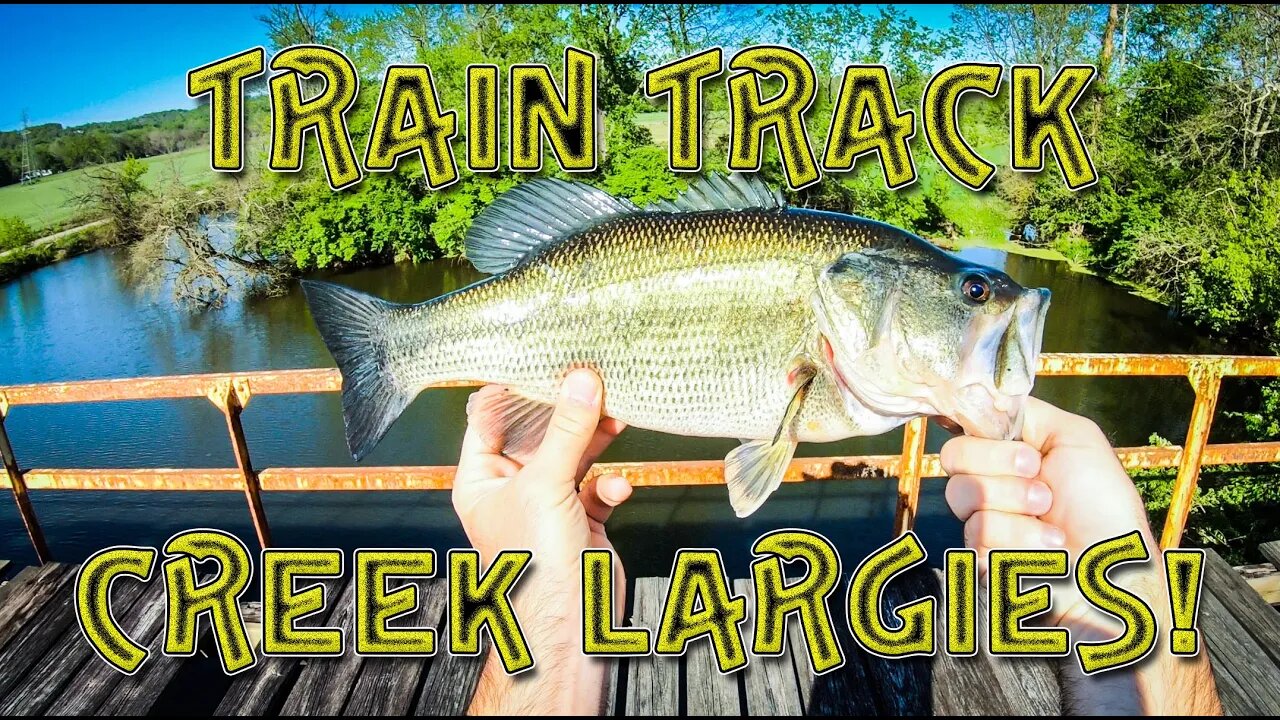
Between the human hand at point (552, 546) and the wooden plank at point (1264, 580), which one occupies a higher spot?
the human hand at point (552, 546)

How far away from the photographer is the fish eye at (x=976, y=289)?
1.71 m

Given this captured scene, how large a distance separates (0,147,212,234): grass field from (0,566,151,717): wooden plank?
19606mm

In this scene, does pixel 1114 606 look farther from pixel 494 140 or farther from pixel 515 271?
pixel 494 140

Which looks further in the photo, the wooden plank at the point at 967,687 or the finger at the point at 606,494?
the wooden plank at the point at 967,687

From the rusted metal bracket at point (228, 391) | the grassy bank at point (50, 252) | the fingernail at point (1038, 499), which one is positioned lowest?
the grassy bank at point (50, 252)

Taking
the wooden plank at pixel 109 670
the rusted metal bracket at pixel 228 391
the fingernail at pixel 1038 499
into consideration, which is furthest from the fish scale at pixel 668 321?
the wooden plank at pixel 109 670

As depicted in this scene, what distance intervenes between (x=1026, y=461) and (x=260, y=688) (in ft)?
8.97

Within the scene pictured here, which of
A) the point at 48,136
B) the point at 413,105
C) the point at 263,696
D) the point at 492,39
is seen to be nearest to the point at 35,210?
the point at 48,136

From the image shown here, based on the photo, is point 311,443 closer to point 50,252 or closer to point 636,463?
point 636,463

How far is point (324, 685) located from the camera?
2.69 m

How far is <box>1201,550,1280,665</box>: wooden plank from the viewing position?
297cm

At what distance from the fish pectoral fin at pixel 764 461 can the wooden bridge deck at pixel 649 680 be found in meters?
1.07

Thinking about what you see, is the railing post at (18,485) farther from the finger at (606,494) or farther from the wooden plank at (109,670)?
the finger at (606,494)

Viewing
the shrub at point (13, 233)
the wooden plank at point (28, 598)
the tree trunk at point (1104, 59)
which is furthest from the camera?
the shrub at point (13, 233)
